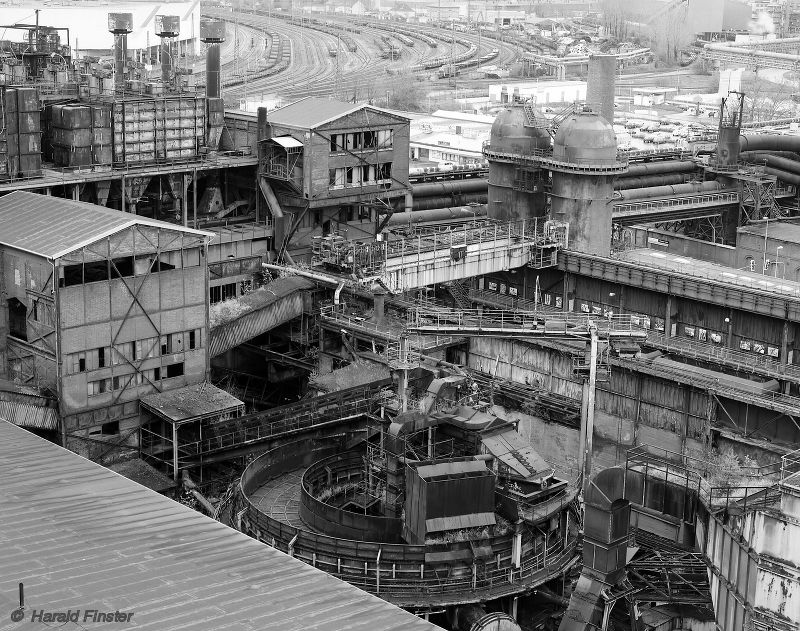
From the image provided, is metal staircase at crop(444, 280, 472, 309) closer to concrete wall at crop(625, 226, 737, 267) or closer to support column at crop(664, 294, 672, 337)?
support column at crop(664, 294, 672, 337)

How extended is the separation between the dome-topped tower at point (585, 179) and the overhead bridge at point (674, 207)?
10064 mm

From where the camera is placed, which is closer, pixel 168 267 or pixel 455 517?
pixel 455 517

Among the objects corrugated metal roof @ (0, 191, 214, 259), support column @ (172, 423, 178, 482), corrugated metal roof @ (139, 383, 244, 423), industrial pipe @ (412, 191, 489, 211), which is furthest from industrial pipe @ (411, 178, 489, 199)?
support column @ (172, 423, 178, 482)

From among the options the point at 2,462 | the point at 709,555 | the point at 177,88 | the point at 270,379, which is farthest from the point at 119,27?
the point at 709,555

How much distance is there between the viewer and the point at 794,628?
96.7ft

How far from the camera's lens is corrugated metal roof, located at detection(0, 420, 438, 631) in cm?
2436

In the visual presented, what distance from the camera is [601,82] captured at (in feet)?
288

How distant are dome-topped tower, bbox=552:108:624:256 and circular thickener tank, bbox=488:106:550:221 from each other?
1.53m

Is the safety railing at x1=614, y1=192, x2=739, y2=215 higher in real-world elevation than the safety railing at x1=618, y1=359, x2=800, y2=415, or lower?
higher

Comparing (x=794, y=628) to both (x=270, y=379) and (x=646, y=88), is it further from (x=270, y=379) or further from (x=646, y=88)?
(x=646, y=88)

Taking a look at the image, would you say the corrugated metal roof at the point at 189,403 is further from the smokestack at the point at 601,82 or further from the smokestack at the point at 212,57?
the smokestack at the point at 601,82

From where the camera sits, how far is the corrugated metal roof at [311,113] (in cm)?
5894

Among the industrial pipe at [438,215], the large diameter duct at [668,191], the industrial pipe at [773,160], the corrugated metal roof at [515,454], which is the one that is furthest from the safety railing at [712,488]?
the industrial pipe at [773,160]

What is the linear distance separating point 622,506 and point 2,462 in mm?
15290
